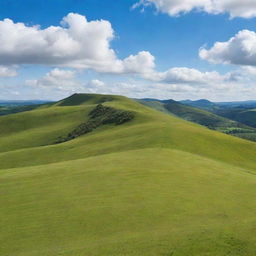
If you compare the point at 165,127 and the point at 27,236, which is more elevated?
the point at 165,127

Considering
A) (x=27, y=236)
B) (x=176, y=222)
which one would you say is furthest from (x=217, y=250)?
(x=27, y=236)

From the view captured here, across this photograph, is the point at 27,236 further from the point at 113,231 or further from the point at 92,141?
the point at 92,141

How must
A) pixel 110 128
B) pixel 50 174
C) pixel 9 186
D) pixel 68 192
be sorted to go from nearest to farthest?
1. pixel 68 192
2. pixel 9 186
3. pixel 50 174
4. pixel 110 128

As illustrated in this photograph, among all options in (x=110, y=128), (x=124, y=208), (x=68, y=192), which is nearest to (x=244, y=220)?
(x=124, y=208)

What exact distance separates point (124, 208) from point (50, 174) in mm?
24954

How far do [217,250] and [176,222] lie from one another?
24.2 ft

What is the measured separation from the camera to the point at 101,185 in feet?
154

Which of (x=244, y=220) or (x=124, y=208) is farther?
(x=124, y=208)

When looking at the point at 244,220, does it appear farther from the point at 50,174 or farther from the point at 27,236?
the point at 50,174

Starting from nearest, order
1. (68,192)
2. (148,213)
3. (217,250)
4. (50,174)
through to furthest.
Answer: (217,250), (148,213), (68,192), (50,174)

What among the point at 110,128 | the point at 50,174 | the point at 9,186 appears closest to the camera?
the point at 9,186

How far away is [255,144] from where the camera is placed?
10350 cm

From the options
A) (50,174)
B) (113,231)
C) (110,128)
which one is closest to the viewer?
(113,231)

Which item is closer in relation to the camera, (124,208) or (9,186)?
(124,208)
